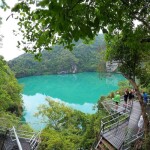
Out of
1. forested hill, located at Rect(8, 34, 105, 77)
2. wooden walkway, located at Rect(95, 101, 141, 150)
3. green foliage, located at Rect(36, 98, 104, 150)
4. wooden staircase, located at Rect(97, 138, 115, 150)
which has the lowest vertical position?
forested hill, located at Rect(8, 34, 105, 77)

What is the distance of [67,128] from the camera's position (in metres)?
22.2

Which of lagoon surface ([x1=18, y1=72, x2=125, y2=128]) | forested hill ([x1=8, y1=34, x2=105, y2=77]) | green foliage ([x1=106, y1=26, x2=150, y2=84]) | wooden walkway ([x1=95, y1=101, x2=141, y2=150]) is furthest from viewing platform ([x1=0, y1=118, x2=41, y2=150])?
forested hill ([x1=8, y1=34, x2=105, y2=77])

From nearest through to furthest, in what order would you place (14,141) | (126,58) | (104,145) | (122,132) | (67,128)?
(126,58) → (104,145) → (122,132) → (14,141) → (67,128)

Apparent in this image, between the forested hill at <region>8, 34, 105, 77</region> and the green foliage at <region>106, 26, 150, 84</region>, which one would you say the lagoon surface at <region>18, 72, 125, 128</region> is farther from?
the forested hill at <region>8, 34, 105, 77</region>

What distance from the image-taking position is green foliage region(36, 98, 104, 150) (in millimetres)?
15500

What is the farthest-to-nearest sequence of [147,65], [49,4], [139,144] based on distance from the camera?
[147,65] < [139,144] < [49,4]

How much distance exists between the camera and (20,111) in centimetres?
3397

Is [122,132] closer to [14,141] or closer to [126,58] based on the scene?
[126,58]

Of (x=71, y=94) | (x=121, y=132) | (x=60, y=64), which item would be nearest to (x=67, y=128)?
(x=121, y=132)

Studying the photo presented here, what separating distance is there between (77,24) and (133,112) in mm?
11299

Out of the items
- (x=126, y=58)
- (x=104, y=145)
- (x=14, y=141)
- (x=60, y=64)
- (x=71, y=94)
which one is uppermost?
(x=126, y=58)

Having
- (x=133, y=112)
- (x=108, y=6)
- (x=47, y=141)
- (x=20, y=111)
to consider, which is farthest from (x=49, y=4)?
(x=20, y=111)

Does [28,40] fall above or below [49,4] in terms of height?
below

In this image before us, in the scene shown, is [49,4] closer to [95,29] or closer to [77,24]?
[77,24]
